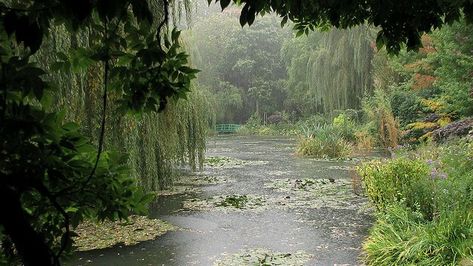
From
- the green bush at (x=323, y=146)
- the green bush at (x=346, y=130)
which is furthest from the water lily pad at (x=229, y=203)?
the green bush at (x=346, y=130)

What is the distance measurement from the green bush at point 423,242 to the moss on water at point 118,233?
2.90 metres

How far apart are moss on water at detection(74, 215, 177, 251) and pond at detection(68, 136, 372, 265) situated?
0.61 ft

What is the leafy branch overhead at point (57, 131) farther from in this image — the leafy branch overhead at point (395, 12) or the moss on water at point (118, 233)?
the moss on water at point (118, 233)

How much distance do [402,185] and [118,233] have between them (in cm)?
386

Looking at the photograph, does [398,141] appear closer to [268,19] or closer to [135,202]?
[135,202]

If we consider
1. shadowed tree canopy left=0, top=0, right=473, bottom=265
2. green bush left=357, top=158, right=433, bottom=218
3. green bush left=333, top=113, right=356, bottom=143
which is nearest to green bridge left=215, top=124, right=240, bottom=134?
green bush left=333, top=113, right=356, bottom=143

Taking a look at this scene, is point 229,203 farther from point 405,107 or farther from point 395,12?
point 405,107

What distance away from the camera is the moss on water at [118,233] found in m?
5.77

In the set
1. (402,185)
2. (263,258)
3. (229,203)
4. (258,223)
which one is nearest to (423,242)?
(263,258)

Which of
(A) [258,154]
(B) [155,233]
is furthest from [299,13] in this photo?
(A) [258,154]

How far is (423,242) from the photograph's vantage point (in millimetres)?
4172

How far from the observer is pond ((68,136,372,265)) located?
517 centimetres

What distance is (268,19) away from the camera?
122ft

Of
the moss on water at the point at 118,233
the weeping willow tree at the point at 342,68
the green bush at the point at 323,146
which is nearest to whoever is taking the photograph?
the moss on water at the point at 118,233
